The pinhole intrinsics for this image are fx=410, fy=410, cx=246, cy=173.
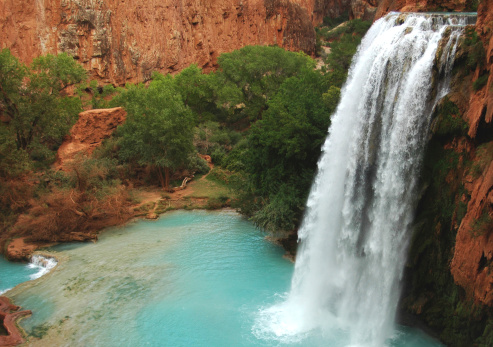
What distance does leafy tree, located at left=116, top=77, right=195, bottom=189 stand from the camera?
21.9 metres

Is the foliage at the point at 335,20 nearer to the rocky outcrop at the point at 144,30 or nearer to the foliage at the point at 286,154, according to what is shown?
the rocky outcrop at the point at 144,30

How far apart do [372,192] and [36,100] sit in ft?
61.0

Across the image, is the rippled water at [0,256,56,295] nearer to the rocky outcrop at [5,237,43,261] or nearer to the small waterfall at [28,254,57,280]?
the small waterfall at [28,254,57,280]

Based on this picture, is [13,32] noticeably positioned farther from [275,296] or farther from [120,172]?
[275,296]

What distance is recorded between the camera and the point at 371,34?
46.9 ft

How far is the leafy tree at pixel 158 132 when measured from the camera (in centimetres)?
2188

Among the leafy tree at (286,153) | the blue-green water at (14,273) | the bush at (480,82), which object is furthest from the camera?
the leafy tree at (286,153)

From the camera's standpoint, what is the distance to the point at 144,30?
32.2 meters

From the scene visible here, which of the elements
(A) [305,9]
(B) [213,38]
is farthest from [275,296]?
(A) [305,9]

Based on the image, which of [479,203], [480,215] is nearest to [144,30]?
[479,203]

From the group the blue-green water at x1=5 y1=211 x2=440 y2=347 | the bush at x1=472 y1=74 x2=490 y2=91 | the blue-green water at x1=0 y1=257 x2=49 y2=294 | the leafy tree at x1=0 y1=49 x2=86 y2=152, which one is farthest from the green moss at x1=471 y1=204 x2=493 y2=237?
the leafy tree at x1=0 y1=49 x2=86 y2=152

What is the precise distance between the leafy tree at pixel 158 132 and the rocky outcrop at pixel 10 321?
36.5ft

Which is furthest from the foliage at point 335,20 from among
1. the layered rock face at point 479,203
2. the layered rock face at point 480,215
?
the layered rock face at point 480,215

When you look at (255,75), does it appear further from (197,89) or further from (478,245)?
(478,245)
